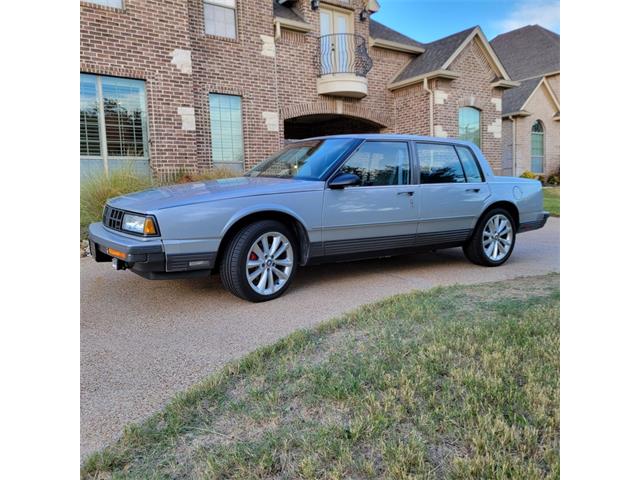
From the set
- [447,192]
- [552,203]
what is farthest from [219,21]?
[552,203]

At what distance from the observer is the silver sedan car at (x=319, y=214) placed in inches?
161

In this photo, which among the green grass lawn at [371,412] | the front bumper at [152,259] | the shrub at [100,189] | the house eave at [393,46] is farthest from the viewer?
the house eave at [393,46]

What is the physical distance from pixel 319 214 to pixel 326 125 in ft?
46.3

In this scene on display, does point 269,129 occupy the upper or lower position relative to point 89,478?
upper

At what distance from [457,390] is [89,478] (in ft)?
5.61

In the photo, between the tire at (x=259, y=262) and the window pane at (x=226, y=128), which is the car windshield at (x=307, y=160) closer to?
the tire at (x=259, y=262)

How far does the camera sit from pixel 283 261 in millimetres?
4602

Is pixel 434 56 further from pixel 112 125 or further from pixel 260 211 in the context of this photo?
pixel 260 211

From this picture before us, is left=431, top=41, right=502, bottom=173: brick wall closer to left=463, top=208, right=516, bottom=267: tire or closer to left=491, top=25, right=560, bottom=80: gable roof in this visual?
left=463, top=208, right=516, bottom=267: tire

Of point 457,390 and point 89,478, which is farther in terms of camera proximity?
point 457,390

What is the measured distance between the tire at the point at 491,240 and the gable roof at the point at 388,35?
34.5 feet

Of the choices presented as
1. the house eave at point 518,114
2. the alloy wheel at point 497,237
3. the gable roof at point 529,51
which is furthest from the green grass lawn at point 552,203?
the gable roof at point 529,51

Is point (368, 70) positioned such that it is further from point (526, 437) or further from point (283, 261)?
point (526, 437)
